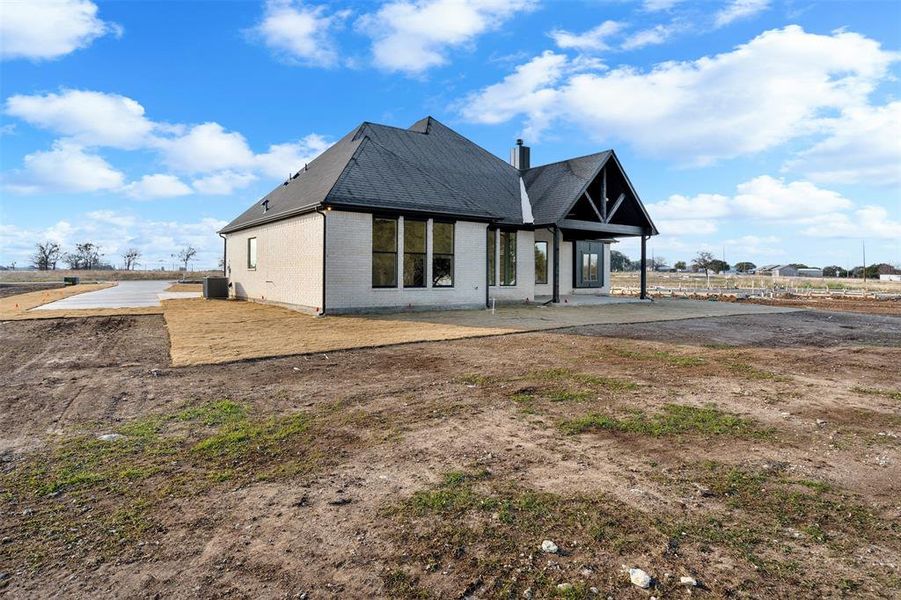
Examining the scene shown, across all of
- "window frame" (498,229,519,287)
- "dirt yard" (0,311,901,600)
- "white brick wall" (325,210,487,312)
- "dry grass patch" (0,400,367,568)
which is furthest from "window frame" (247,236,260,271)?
"dry grass patch" (0,400,367,568)

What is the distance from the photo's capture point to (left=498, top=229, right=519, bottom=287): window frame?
1920 centimetres

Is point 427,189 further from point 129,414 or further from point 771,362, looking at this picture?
point 129,414

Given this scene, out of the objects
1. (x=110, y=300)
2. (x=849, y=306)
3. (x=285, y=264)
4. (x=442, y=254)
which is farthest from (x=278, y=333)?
(x=849, y=306)

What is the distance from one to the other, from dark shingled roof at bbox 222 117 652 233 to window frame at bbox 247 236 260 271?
2.45ft

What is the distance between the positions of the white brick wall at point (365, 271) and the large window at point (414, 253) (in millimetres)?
207

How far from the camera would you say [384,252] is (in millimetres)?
15070

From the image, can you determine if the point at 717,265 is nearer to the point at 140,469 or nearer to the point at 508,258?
the point at 508,258

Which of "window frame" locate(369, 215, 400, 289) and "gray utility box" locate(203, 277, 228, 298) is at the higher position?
"window frame" locate(369, 215, 400, 289)

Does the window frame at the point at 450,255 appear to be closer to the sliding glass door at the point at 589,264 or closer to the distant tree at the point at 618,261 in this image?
the sliding glass door at the point at 589,264

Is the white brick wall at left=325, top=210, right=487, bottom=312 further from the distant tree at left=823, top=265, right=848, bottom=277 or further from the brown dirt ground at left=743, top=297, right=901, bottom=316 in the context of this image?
the distant tree at left=823, top=265, right=848, bottom=277

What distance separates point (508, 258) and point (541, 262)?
8.51ft

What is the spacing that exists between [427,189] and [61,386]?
12.1 m

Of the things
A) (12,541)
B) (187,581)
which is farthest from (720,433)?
(12,541)

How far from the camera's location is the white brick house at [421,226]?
1449cm
